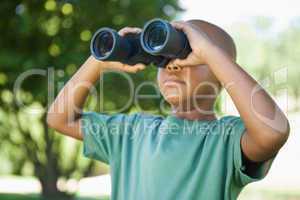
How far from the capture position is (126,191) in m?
1.12

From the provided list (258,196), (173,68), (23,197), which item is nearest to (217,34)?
(173,68)

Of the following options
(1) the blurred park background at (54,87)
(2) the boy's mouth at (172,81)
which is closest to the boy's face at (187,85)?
(2) the boy's mouth at (172,81)

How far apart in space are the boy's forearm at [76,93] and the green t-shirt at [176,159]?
11cm

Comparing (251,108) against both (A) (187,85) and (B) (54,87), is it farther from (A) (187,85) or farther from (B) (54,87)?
(B) (54,87)

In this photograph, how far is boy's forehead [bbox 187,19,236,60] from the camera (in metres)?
1.15

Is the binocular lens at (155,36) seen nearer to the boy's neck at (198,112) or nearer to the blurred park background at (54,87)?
the boy's neck at (198,112)

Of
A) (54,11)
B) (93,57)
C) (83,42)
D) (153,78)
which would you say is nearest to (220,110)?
(153,78)

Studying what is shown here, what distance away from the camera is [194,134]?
3.53ft

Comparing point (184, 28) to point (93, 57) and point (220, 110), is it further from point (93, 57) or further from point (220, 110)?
point (220, 110)

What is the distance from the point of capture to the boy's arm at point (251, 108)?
95 centimetres

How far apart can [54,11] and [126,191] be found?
2656mm

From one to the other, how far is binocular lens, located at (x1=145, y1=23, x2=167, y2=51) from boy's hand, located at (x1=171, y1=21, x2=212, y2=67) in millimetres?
27

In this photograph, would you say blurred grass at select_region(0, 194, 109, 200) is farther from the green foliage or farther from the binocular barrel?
the binocular barrel

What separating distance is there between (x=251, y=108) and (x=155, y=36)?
241 mm
